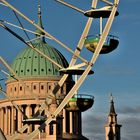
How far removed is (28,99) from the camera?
504 ft

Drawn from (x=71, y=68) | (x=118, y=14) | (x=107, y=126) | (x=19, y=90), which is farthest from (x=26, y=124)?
(x=19, y=90)

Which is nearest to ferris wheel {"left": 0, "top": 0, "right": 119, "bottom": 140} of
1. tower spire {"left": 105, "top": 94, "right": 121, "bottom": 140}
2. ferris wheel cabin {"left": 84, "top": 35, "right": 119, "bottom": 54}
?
ferris wheel cabin {"left": 84, "top": 35, "right": 119, "bottom": 54}

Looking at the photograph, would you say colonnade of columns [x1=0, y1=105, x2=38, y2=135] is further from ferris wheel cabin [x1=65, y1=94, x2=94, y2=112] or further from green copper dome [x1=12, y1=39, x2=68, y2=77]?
ferris wheel cabin [x1=65, y1=94, x2=94, y2=112]

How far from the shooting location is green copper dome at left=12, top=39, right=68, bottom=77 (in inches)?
6280

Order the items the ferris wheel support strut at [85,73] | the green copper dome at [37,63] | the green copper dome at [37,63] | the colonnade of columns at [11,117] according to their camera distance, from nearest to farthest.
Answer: the ferris wheel support strut at [85,73]
the colonnade of columns at [11,117]
the green copper dome at [37,63]
the green copper dome at [37,63]

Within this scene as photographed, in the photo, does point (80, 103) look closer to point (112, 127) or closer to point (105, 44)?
point (105, 44)

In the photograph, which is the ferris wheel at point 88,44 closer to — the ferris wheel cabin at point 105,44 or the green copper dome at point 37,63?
the ferris wheel cabin at point 105,44

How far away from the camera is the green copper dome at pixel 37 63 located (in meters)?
160

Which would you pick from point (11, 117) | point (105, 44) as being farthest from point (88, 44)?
point (11, 117)

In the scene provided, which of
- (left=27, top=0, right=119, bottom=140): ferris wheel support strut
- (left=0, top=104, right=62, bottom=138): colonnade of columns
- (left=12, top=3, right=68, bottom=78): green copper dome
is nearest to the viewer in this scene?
(left=27, top=0, right=119, bottom=140): ferris wheel support strut

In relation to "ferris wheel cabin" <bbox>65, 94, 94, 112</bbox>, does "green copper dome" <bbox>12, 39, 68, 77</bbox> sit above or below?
above

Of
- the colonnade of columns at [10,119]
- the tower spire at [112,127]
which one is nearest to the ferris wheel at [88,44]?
the tower spire at [112,127]

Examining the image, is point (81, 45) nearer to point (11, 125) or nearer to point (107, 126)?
point (107, 126)

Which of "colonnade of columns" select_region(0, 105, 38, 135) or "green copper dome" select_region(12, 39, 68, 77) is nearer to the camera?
"colonnade of columns" select_region(0, 105, 38, 135)
